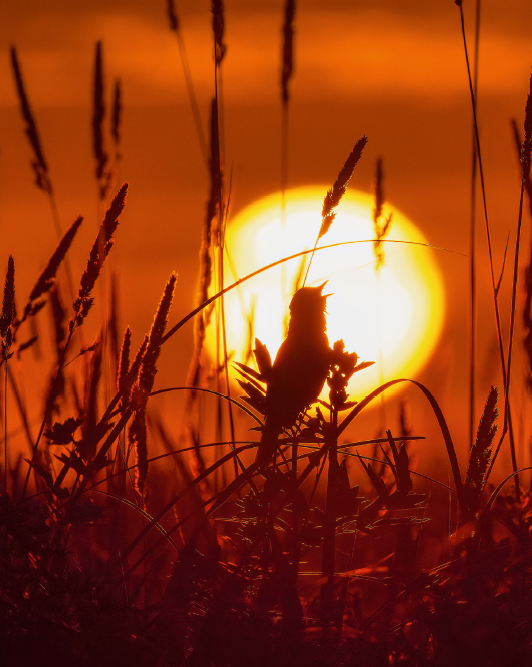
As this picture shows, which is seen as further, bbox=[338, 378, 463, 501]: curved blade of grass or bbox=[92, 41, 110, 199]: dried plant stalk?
bbox=[92, 41, 110, 199]: dried plant stalk

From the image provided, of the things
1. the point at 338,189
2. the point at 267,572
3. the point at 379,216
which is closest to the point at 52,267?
the point at 338,189

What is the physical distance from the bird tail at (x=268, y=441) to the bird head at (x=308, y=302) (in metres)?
0.16

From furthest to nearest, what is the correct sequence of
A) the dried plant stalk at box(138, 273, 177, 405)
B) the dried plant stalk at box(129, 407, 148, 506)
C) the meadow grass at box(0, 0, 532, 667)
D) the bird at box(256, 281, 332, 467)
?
the dried plant stalk at box(129, 407, 148, 506) → the dried plant stalk at box(138, 273, 177, 405) → the bird at box(256, 281, 332, 467) → the meadow grass at box(0, 0, 532, 667)

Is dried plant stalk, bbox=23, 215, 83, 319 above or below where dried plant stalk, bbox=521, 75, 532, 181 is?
below

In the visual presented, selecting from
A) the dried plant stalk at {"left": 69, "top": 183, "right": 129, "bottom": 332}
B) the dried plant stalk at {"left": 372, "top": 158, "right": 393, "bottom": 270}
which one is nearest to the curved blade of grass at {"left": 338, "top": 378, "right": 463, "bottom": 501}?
the dried plant stalk at {"left": 69, "top": 183, "right": 129, "bottom": 332}

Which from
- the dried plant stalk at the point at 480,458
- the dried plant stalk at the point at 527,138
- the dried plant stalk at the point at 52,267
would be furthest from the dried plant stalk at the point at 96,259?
the dried plant stalk at the point at 527,138

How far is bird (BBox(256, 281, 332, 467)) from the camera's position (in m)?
0.99

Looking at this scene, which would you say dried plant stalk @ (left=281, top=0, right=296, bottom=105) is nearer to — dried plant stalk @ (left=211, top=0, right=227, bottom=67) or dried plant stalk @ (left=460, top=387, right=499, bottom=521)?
dried plant stalk @ (left=211, top=0, right=227, bottom=67)

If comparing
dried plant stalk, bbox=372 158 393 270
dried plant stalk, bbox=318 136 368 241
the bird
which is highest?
dried plant stalk, bbox=372 158 393 270

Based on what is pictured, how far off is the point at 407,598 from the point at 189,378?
2.80 feet

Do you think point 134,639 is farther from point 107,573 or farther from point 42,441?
point 42,441

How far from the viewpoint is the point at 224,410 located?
1.91 m

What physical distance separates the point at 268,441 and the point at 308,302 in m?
0.20

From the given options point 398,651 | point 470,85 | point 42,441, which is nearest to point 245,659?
point 398,651
